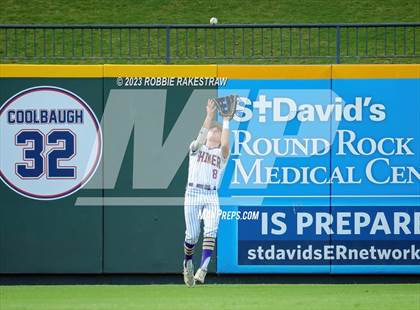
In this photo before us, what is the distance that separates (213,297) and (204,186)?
1837mm

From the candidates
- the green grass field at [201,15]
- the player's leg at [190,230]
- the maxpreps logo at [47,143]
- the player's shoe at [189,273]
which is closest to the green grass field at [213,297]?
the player's shoe at [189,273]

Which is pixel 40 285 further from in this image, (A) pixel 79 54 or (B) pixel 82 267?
(A) pixel 79 54

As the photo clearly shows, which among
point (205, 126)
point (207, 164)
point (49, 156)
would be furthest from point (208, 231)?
point (49, 156)

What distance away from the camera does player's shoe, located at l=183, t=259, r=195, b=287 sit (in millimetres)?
12391

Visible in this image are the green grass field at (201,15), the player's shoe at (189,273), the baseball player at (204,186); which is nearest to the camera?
the player's shoe at (189,273)

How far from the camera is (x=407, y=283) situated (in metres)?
13.2

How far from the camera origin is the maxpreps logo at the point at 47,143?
13.0 m

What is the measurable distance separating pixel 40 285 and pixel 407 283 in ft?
16.2

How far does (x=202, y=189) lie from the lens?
1278 cm

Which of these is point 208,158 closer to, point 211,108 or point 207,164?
point 207,164

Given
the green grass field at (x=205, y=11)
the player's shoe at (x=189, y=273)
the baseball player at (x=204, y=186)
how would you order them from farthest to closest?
the green grass field at (x=205, y=11) < the baseball player at (x=204, y=186) < the player's shoe at (x=189, y=273)

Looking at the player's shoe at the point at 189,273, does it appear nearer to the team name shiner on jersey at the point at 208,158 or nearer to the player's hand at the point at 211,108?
the team name shiner on jersey at the point at 208,158

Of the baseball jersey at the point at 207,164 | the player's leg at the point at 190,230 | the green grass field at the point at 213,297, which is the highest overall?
the baseball jersey at the point at 207,164

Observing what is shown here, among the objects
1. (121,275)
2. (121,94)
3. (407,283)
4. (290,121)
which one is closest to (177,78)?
(121,94)
